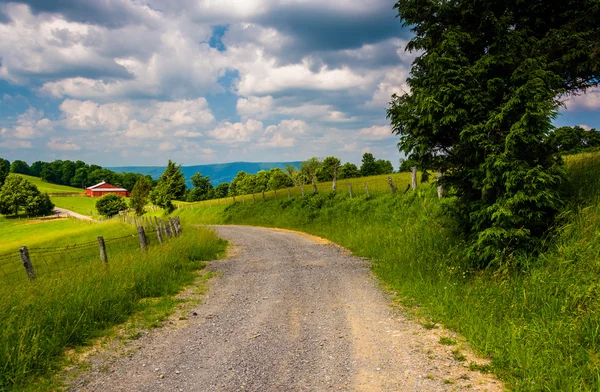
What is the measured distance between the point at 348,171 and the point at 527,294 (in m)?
114

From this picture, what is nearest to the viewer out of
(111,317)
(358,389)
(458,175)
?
(358,389)

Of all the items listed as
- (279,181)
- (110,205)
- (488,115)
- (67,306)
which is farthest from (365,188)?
(279,181)

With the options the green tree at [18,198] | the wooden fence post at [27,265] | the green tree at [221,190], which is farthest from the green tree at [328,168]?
the wooden fence post at [27,265]

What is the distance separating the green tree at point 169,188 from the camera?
6525 centimetres

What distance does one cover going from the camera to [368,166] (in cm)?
12200

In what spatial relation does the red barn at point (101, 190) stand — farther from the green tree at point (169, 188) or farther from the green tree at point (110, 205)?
the green tree at point (169, 188)

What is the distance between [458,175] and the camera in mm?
8781

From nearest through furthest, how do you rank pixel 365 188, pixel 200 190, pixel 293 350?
pixel 293 350
pixel 365 188
pixel 200 190

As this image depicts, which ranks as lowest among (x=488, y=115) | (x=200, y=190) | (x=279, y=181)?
(x=200, y=190)

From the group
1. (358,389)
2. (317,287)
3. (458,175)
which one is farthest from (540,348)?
(317,287)

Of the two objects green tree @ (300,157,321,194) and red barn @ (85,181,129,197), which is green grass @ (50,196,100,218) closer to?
red barn @ (85,181,129,197)

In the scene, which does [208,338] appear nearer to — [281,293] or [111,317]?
[111,317]

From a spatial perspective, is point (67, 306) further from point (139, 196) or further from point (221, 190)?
point (221, 190)

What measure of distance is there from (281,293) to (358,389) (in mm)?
4783
